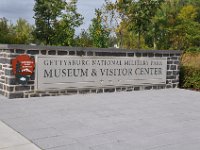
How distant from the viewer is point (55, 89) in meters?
9.68

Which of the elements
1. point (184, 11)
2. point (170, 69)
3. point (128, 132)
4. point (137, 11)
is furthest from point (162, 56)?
point (184, 11)

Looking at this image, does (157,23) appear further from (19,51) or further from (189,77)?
(19,51)

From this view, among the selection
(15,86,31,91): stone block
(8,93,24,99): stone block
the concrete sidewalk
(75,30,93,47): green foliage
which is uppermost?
(75,30,93,47): green foliage

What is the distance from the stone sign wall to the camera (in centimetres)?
920

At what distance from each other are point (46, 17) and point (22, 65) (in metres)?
22.7

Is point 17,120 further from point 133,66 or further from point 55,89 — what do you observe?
point 133,66

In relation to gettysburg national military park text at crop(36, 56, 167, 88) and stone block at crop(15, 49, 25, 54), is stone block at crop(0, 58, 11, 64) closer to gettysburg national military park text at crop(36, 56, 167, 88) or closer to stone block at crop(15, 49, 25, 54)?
stone block at crop(15, 49, 25, 54)

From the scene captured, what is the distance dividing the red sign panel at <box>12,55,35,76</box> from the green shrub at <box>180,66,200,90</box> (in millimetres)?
6452

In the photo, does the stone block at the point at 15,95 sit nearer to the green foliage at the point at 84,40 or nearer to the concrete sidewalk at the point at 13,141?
the concrete sidewalk at the point at 13,141

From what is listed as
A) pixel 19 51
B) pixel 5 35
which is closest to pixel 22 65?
pixel 19 51

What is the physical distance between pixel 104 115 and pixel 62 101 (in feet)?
6.32

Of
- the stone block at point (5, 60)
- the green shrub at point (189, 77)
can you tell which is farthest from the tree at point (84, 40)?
the stone block at point (5, 60)

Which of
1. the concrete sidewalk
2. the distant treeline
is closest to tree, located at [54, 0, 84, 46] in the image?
the distant treeline

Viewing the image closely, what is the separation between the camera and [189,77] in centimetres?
1288
